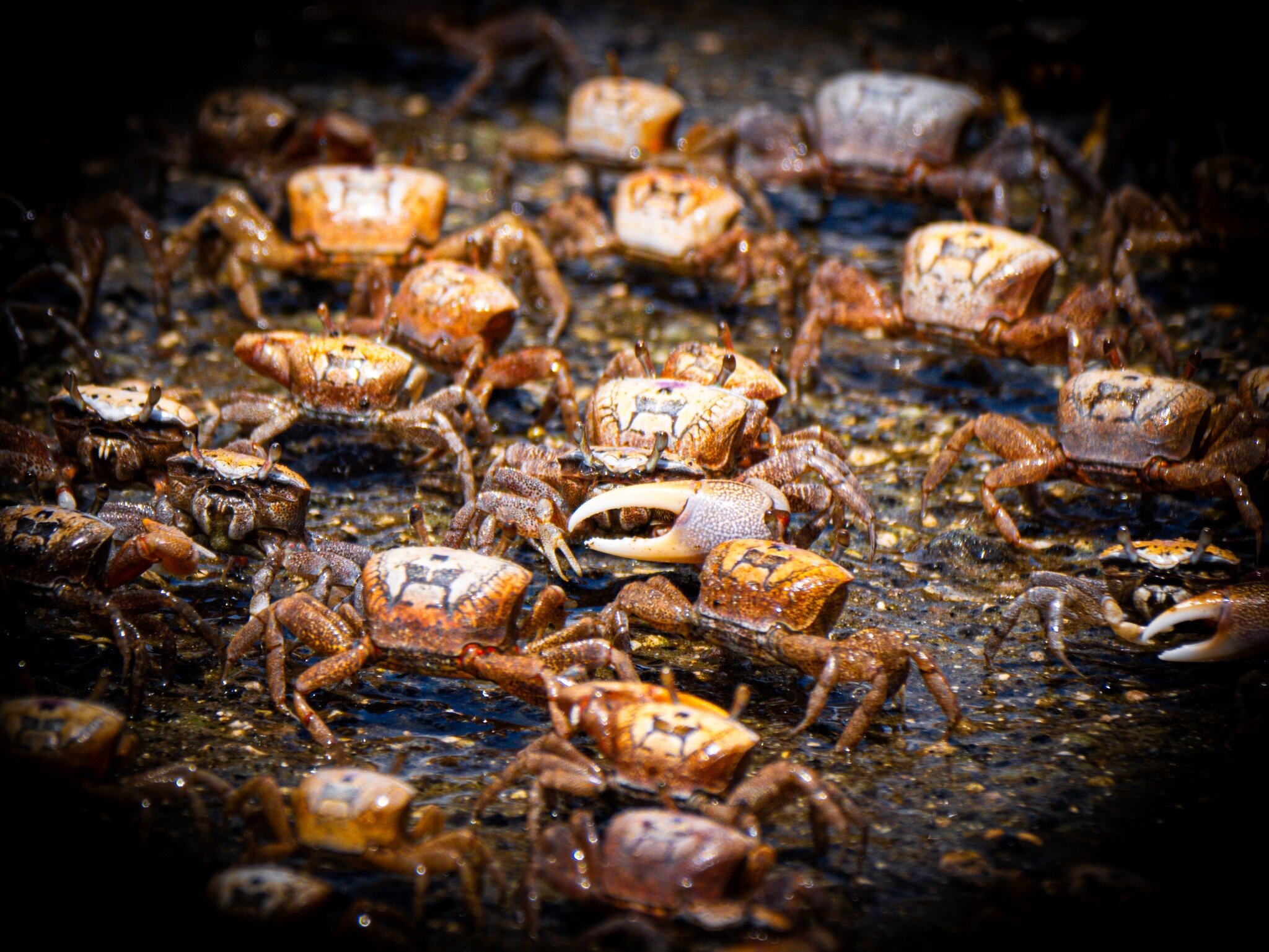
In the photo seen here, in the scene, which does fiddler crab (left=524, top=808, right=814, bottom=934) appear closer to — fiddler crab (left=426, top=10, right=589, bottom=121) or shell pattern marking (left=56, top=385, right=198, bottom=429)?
shell pattern marking (left=56, top=385, right=198, bottom=429)

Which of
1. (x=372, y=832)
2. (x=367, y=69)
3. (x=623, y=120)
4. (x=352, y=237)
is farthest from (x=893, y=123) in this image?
(x=372, y=832)

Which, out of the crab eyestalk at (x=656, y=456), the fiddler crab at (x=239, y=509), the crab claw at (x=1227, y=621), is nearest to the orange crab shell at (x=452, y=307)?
the fiddler crab at (x=239, y=509)

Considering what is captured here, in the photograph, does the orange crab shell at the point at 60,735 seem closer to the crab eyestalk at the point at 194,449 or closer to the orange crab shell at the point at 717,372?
the crab eyestalk at the point at 194,449

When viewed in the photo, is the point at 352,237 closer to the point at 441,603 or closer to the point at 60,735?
Answer: the point at 441,603

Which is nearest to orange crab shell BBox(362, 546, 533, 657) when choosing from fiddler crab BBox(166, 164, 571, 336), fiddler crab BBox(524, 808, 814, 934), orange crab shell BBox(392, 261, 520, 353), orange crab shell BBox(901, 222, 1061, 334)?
fiddler crab BBox(524, 808, 814, 934)

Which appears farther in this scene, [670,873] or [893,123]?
[893,123]

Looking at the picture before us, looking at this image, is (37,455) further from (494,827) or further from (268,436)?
(494,827)
